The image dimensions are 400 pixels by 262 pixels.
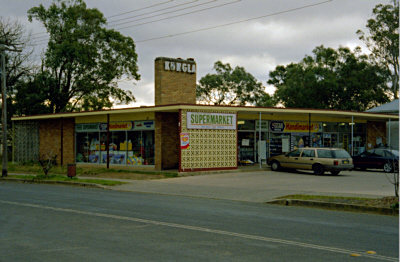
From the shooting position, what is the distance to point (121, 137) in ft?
94.3

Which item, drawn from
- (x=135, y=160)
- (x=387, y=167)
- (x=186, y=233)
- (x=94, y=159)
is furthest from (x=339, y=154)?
(x=186, y=233)

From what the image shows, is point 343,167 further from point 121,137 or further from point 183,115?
point 121,137

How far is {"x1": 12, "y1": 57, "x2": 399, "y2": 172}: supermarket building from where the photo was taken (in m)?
24.5

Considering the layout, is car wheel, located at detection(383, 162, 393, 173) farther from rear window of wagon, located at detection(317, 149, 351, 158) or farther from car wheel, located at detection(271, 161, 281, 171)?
car wheel, located at detection(271, 161, 281, 171)

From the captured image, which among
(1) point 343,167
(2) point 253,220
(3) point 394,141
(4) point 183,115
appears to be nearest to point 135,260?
(2) point 253,220

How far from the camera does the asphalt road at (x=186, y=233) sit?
265 inches

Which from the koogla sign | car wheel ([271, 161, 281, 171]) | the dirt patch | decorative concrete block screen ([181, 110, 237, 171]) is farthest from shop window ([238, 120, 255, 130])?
the dirt patch

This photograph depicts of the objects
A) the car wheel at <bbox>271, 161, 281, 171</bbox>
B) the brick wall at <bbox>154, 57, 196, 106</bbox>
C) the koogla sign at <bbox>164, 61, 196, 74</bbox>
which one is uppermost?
the koogla sign at <bbox>164, 61, 196, 74</bbox>

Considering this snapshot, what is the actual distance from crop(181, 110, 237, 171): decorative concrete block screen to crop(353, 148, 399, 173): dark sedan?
26.4 ft

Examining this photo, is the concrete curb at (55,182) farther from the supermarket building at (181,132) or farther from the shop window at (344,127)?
the shop window at (344,127)

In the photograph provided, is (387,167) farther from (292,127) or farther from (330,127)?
(330,127)

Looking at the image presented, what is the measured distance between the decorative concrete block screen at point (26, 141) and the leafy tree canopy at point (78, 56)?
28.7 feet

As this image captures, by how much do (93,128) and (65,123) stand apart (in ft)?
10.7

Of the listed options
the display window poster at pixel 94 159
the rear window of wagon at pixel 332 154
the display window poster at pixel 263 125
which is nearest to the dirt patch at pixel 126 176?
the display window poster at pixel 94 159
